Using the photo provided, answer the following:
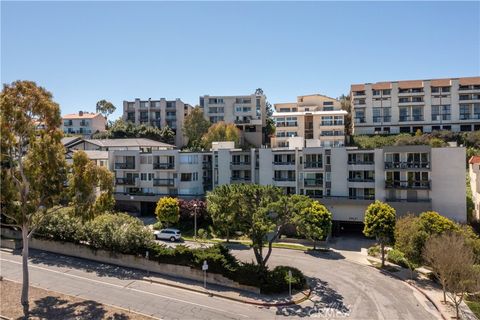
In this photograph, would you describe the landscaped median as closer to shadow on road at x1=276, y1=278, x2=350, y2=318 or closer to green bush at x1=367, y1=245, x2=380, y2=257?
shadow on road at x1=276, y1=278, x2=350, y2=318

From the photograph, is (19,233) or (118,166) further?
(118,166)

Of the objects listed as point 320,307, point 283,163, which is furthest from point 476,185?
point 320,307

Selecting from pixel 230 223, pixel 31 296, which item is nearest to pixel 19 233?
pixel 31 296

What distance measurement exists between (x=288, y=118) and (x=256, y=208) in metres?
50.0

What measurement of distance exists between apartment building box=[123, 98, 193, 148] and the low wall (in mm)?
58291

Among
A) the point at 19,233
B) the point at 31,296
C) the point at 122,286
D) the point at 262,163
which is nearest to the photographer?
the point at 31,296

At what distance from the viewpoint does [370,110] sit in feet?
269

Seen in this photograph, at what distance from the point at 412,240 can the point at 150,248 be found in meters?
24.5

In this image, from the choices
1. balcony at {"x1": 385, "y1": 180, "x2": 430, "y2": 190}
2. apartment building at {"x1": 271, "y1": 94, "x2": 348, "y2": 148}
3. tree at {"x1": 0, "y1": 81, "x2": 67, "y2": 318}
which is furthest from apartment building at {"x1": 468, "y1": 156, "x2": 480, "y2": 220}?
tree at {"x1": 0, "y1": 81, "x2": 67, "y2": 318}

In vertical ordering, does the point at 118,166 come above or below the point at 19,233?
above

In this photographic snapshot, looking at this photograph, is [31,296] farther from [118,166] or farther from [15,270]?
[118,166]

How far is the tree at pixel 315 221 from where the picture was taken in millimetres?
31119

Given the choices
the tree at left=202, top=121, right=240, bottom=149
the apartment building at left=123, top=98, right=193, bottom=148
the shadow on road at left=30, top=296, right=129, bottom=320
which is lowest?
the shadow on road at left=30, top=296, right=129, bottom=320

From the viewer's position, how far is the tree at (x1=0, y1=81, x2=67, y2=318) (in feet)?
79.6
